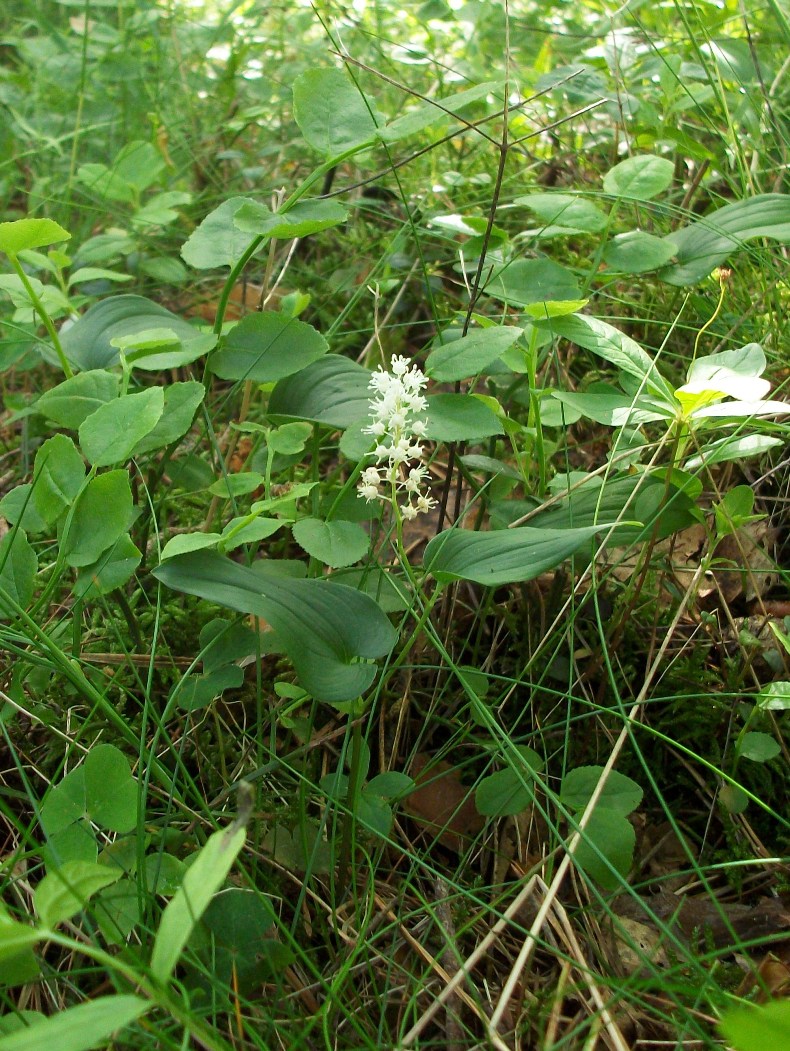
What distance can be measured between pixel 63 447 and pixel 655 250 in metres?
0.91

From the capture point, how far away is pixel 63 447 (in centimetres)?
109

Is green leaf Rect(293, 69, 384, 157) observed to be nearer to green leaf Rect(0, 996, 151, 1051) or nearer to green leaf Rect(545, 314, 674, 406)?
green leaf Rect(545, 314, 674, 406)

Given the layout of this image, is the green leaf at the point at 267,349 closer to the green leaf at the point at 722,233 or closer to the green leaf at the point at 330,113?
the green leaf at the point at 330,113

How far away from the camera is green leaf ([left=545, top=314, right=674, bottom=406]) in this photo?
1119mm

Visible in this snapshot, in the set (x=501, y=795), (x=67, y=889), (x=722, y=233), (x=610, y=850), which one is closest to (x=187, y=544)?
(x=67, y=889)

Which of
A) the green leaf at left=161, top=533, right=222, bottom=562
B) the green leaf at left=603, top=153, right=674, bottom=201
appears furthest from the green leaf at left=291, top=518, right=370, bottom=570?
the green leaf at left=603, top=153, right=674, bottom=201

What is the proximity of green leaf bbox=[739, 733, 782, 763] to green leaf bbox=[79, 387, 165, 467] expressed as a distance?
2.69 ft

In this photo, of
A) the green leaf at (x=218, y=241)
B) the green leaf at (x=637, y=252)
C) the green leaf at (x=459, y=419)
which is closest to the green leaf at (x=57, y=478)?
the green leaf at (x=218, y=241)

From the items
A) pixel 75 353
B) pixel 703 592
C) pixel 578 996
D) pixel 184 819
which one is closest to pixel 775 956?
pixel 578 996

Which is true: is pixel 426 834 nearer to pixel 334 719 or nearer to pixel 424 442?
pixel 334 719

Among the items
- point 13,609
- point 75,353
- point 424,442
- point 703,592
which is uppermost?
point 75,353

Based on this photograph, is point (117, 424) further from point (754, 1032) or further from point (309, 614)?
point (754, 1032)

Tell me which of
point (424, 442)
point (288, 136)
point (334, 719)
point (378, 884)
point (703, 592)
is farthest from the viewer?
point (288, 136)

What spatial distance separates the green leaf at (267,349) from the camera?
48.3 inches
